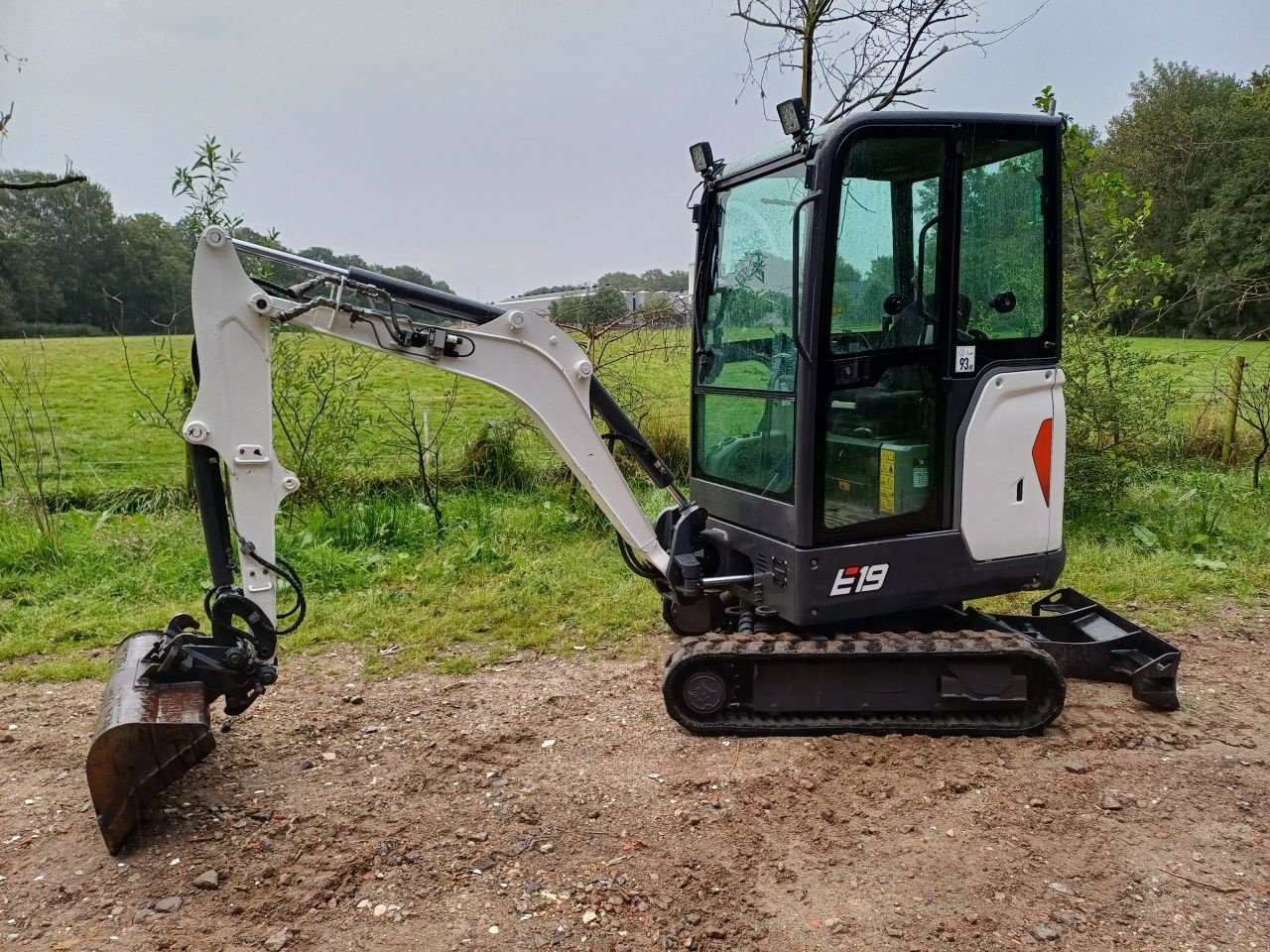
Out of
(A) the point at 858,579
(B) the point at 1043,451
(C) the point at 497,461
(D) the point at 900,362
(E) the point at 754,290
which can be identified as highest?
(E) the point at 754,290

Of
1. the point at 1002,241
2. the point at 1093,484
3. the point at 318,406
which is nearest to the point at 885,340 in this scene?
the point at 1002,241

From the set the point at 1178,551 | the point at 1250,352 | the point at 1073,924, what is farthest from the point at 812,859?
the point at 1250,352

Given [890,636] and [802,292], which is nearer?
[802,292]

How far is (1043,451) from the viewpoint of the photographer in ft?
13.5

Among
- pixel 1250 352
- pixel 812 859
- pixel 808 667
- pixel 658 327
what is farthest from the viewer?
pixel 1250 352

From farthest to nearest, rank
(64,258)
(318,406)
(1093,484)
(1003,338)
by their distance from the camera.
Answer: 1. (64,258)
2. (1093,484)
3. (318,406)
4. (1003,338)

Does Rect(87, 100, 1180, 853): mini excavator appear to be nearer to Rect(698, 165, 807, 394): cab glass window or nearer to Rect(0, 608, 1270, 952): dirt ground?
Rect(698, 165, 807, 394): cab glass window

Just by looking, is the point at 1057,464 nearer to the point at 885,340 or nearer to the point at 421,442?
the point at 885,340

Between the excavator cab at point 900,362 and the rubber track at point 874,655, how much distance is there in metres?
0.16

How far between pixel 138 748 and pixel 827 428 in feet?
9.44

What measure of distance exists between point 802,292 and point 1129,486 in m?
5.91

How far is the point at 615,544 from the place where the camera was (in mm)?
7148

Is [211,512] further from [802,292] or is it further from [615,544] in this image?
[615,544]

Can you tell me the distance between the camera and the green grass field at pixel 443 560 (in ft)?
17.6
